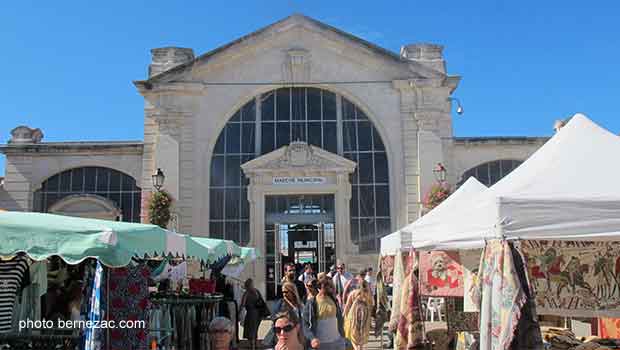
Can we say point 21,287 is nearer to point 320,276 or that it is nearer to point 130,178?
point 320,276

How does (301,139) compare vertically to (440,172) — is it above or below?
above

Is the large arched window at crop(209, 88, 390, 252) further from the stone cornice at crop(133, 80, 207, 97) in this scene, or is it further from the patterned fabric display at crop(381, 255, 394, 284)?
the patterned fabric display at crop(381, 255, 394, 284)

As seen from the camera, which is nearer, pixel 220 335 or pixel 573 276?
pixel 220 335

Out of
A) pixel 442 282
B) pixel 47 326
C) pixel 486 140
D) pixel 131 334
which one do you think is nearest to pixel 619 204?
pixel 442 282

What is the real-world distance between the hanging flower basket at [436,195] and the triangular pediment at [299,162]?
292 cm

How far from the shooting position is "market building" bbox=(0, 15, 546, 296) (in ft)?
70.2

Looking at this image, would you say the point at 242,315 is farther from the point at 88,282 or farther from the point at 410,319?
the point at 410,319

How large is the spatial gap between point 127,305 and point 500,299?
4806mm

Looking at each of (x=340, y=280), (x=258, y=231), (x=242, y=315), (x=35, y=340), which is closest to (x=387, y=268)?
(x=340, y=280)

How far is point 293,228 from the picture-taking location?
21.8 metres

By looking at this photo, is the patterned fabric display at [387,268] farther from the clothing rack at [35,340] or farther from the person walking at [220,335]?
the person walking at [220,335]

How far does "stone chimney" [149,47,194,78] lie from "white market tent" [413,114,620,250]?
1698 cm

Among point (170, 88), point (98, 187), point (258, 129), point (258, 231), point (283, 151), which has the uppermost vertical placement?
point (170, 88)

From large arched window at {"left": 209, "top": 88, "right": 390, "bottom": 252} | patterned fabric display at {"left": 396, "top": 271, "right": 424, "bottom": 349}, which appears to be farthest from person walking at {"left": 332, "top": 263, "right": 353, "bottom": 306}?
patterned fabric display at {"left": 396, "top": 271, "right": 424, "bottom": 349}
